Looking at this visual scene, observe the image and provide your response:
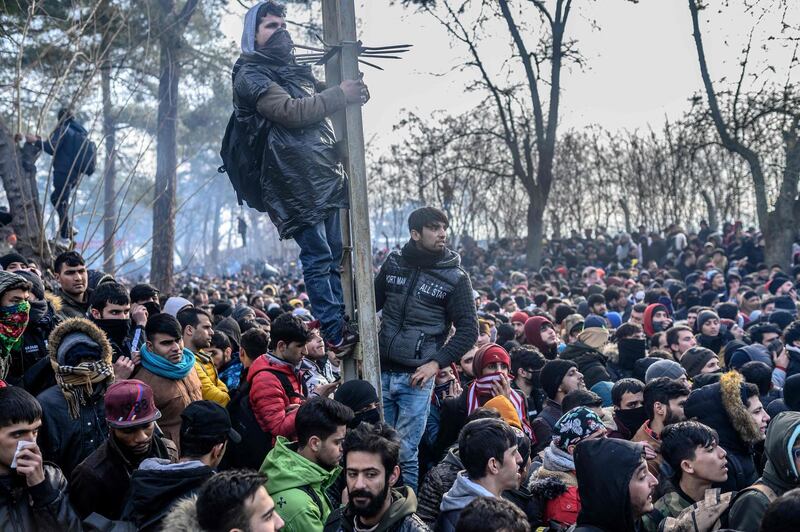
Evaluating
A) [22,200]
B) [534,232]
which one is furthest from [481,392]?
[534,232]

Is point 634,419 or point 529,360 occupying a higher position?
point 529,360

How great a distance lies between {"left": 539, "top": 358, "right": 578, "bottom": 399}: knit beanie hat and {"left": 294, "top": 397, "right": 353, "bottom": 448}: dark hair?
2488 mm

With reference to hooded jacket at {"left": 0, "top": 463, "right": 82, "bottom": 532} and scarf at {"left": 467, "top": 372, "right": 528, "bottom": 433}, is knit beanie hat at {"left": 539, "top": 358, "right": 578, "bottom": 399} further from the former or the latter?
hooded jacket at {"left": 0, "top": 463, "right": 82, "bottom": 532}

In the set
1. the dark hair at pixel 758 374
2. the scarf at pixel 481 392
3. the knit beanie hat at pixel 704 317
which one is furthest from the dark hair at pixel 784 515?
the knit beanie hat at pixel 704 317

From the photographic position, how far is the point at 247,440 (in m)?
5.04

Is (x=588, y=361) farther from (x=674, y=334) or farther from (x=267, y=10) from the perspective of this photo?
(x=267, y=10)

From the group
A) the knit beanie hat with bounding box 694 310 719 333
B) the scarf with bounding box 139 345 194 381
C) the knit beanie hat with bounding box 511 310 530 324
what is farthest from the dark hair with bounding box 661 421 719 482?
the knit beanie hat with bounding box 511 310 530 324

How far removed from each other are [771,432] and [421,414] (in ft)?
6.69

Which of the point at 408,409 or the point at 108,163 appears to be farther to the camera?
the point at 108,163

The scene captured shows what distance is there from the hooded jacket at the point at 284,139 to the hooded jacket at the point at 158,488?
156cm

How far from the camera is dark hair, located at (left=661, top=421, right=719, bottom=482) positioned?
450 cm

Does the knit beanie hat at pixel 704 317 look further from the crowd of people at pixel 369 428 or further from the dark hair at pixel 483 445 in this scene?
the dark hair at pixel 483 445

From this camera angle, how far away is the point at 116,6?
35.4 feet

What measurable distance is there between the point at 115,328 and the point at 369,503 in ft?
8.05
